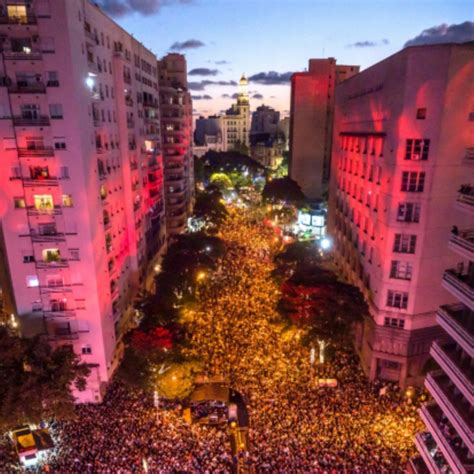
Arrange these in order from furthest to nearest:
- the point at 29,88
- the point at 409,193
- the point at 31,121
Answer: the point at 409,193 → the point at 31,121 → the point at 29,88

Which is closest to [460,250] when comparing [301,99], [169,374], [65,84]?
[169,374]

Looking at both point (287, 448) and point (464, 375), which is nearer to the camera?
point (464, 375)

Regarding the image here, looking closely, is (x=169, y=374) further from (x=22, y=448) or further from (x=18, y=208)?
(x=18, y=208)

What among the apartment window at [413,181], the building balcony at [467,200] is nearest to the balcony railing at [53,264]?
the building balcony at [467,200]

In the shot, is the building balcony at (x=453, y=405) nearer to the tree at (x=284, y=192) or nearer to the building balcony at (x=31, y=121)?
the building balcony at (x=31, y=121)

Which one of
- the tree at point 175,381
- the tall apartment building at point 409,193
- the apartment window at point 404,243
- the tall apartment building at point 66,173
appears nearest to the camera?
the tall apartment building at point 66,173

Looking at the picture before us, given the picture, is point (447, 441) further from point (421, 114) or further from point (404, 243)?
point (421, 114)

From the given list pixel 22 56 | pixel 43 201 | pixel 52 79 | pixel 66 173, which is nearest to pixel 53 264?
pixel 43 201
